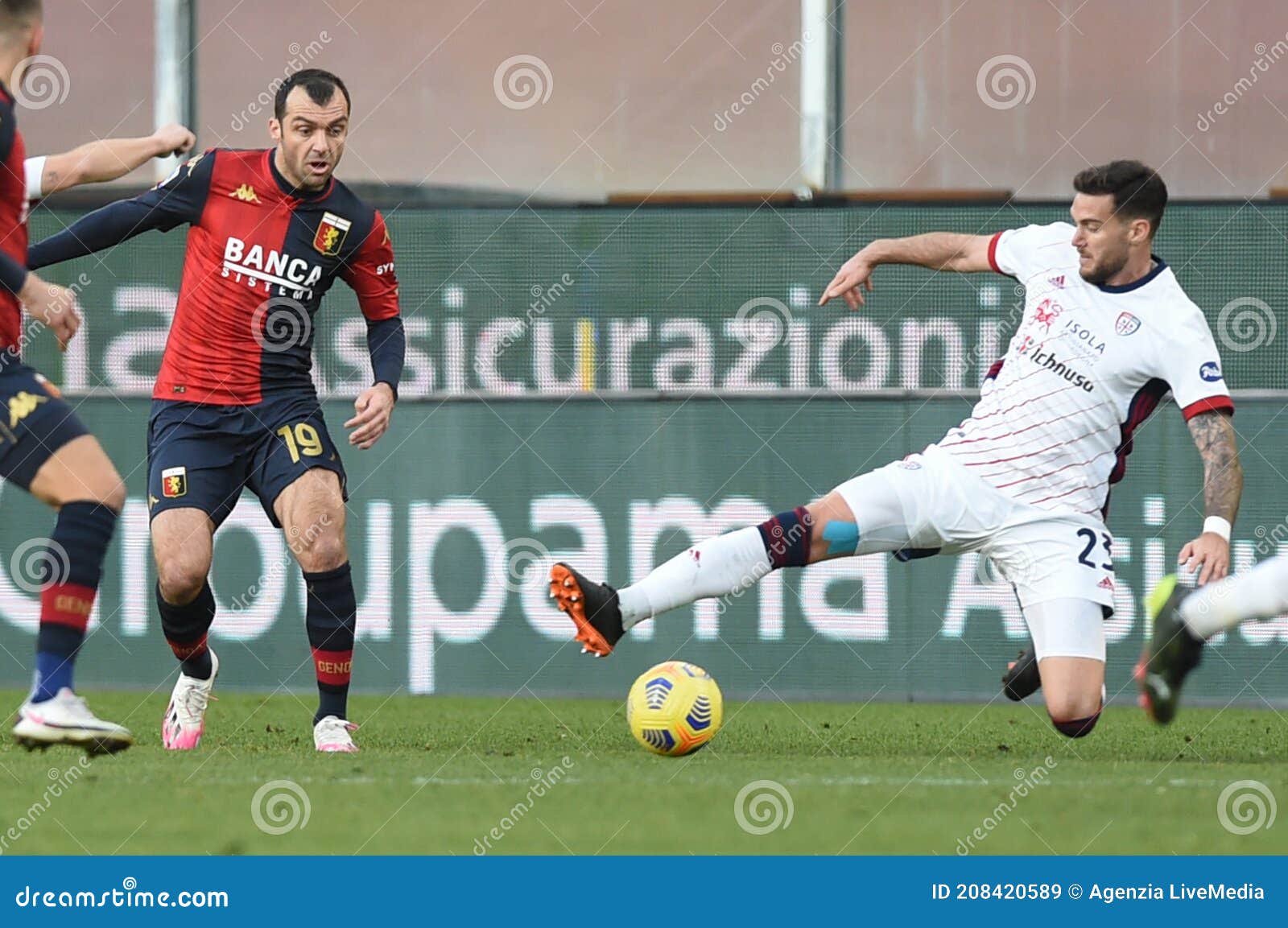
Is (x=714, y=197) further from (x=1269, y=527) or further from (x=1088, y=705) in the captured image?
(x=1088, y=705)

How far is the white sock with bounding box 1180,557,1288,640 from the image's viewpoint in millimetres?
6070

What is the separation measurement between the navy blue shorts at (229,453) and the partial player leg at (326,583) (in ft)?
0.26

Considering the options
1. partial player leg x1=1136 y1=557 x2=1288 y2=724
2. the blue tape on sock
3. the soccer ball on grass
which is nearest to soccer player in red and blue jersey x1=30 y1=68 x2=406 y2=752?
the soccer ball on grass

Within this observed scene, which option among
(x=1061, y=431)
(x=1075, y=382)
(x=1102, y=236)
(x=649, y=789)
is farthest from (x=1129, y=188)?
(x=649, y=789)

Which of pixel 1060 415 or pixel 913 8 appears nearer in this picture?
pixel 1060 415

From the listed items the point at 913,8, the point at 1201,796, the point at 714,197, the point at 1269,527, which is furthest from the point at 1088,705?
the point at 913,8

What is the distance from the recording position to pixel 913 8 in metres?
9.88

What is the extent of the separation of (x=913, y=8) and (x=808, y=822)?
A: 19.7ft

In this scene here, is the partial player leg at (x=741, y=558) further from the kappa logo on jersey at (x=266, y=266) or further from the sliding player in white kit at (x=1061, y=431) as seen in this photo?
the kappa logo on jersey at (x=266, y=266)

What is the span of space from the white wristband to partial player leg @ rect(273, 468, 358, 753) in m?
2.90

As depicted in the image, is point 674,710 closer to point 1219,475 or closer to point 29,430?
point 1219,475

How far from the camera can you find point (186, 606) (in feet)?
22.5

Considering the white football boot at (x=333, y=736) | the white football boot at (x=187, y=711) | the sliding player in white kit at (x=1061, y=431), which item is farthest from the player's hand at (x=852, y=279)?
the white football boot at (x=187, y=711)

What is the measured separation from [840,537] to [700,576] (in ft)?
1.71
